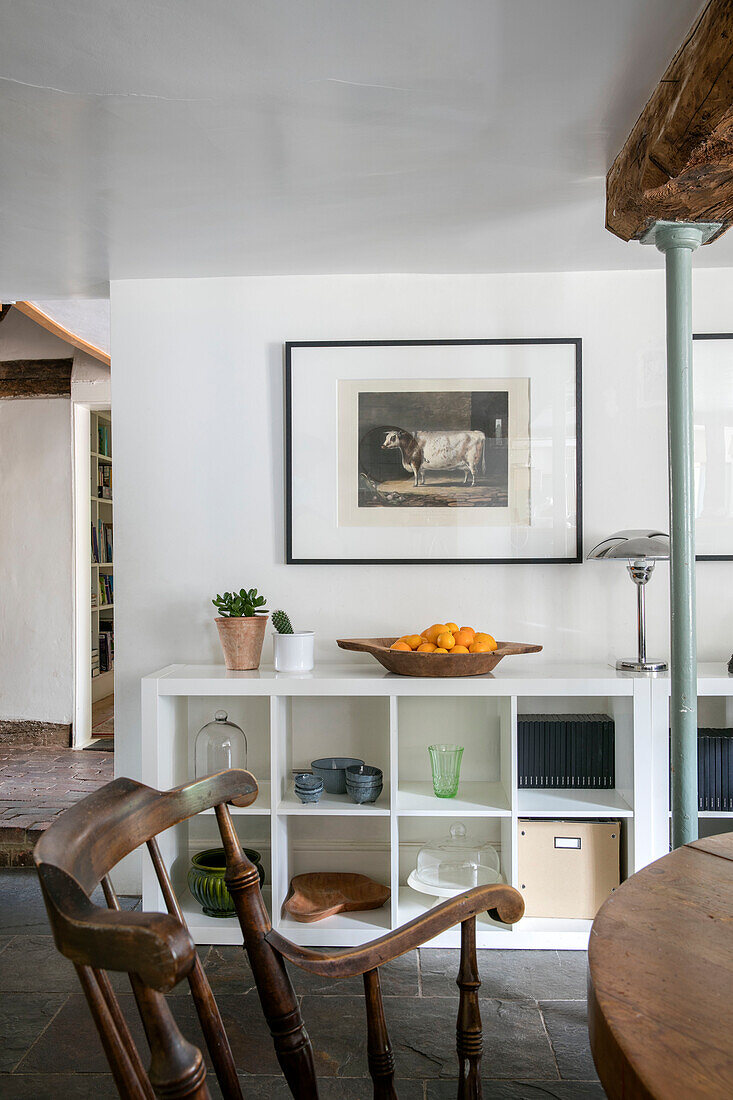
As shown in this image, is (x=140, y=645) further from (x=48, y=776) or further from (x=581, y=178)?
(x=581, y=178)

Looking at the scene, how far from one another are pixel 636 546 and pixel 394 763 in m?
1.07

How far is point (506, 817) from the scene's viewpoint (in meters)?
2.82

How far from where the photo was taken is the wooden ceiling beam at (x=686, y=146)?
5.39 feet

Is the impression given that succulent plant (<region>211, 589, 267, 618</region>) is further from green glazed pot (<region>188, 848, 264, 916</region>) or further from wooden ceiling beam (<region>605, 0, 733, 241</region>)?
wooden ceiling beam (<region>605, 0, 733, 241</region>)

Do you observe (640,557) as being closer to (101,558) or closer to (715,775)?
(715,775)

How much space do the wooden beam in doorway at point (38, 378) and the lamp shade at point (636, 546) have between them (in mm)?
3825

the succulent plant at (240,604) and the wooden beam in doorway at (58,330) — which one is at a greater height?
the wooden beam in doorway at (58,330)

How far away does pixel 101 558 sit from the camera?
6699 millimetres

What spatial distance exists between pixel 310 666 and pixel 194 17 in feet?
6.46

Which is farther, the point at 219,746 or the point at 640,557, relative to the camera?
the point at 219,746

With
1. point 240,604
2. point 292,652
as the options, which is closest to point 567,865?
point 292,652

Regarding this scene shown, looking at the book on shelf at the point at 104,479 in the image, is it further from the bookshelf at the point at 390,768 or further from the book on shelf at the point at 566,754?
the book on shelf at the point at 566,754

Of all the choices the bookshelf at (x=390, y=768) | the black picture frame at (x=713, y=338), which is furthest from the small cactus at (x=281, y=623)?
the black picture frame at (x=713, y=338)

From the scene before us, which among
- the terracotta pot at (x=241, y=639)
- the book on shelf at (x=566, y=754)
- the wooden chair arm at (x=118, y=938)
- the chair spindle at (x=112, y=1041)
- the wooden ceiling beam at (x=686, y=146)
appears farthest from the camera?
the terracotta pot at (x=241, y=639)
